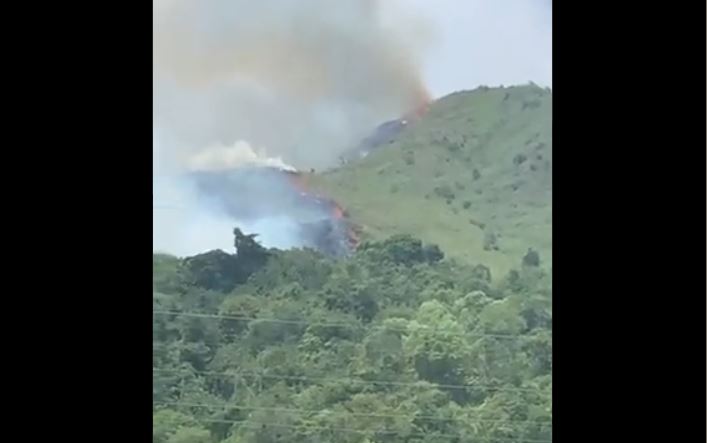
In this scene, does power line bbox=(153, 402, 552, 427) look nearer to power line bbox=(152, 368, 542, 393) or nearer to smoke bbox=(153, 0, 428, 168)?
power line bbox=(152, 368, 542, 393)

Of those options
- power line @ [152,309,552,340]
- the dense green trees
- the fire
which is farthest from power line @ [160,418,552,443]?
the fire

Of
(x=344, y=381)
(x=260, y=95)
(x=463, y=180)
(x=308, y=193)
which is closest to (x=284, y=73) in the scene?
(x=260, y=95)

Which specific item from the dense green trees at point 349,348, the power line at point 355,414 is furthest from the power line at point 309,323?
the power line at point 355,414

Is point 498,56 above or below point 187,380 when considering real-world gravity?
above

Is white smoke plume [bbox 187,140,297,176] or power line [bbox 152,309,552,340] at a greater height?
white smoke plume [bbox 187,140,297,176]

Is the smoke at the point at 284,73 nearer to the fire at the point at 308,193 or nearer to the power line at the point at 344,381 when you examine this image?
the fire at the point at 308,193
